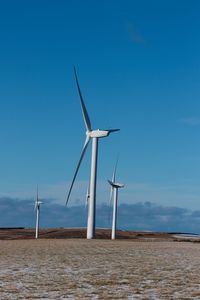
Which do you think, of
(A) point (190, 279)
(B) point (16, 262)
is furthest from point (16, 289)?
(B) point (16, 262)

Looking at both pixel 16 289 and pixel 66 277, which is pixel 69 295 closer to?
pixel 16 289

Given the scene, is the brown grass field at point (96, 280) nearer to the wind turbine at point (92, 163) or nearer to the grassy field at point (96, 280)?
the grassy field at point (96, 280)

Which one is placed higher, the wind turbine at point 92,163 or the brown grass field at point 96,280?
the wind turbine at point 92,163

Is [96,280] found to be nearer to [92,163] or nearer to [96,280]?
[96,280]

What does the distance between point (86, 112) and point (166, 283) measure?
194 feet

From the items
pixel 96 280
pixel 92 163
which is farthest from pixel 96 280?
pixel 92 163

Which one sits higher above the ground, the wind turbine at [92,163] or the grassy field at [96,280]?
the wind turbine at [92,163]

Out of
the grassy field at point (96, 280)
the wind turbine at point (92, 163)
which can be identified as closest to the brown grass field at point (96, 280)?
the grassy field at point (96, 280)

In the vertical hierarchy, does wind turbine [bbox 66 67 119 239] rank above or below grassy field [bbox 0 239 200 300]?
Result: above

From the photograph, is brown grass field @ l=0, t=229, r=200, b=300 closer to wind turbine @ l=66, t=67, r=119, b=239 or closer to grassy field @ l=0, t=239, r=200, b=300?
grassy field @ l=0, t=239, r=200, b=300

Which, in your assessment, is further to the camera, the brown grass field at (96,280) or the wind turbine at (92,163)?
the wind turbine at (92,163)

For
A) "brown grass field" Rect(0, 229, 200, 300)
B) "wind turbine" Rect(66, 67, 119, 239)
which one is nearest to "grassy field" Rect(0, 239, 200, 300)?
"brown grass field" Rect(0, 229, 200, 300)

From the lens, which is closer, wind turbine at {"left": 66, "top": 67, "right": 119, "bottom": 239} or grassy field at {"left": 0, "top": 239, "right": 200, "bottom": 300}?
grassy field at {"left": 0, "top": 239, "right": 200, "bottom": 300}

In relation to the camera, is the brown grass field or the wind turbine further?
the wind turbine
